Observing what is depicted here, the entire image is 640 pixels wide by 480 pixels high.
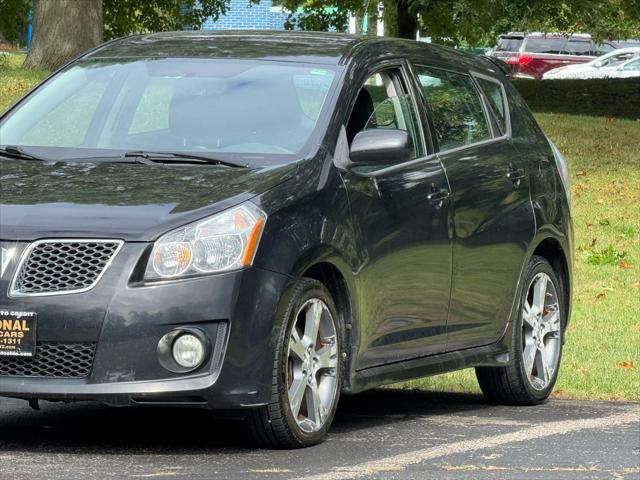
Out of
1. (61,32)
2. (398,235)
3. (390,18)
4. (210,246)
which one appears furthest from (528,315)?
(390,18)

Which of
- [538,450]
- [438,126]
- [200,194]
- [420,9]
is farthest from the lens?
[420,9]

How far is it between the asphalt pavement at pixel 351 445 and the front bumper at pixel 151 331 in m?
0.28

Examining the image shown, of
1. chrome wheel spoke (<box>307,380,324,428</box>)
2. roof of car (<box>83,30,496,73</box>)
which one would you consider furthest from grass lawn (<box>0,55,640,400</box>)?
chrome wheel spoke (<box>307,380,324,428</box>)

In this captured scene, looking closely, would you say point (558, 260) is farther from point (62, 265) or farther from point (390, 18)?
point (390, 18)

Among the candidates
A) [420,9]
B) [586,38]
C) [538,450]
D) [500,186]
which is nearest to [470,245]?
[500,186]

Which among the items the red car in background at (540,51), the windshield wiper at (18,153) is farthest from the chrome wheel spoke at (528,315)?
the red car in background at (540,51)

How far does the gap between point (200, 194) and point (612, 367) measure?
14.0 feet

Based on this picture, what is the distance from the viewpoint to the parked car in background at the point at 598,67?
175 feet

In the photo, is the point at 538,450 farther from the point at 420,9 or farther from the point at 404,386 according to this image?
the point at 420,9

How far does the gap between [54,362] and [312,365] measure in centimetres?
112

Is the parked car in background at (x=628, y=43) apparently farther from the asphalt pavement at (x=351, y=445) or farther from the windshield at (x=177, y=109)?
the windshield at (x=177, y=109)

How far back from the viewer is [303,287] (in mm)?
6727

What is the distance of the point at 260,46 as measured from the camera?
807 centimetres

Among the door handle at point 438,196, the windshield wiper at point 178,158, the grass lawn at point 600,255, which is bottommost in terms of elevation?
the grass lawn at point 600,255
